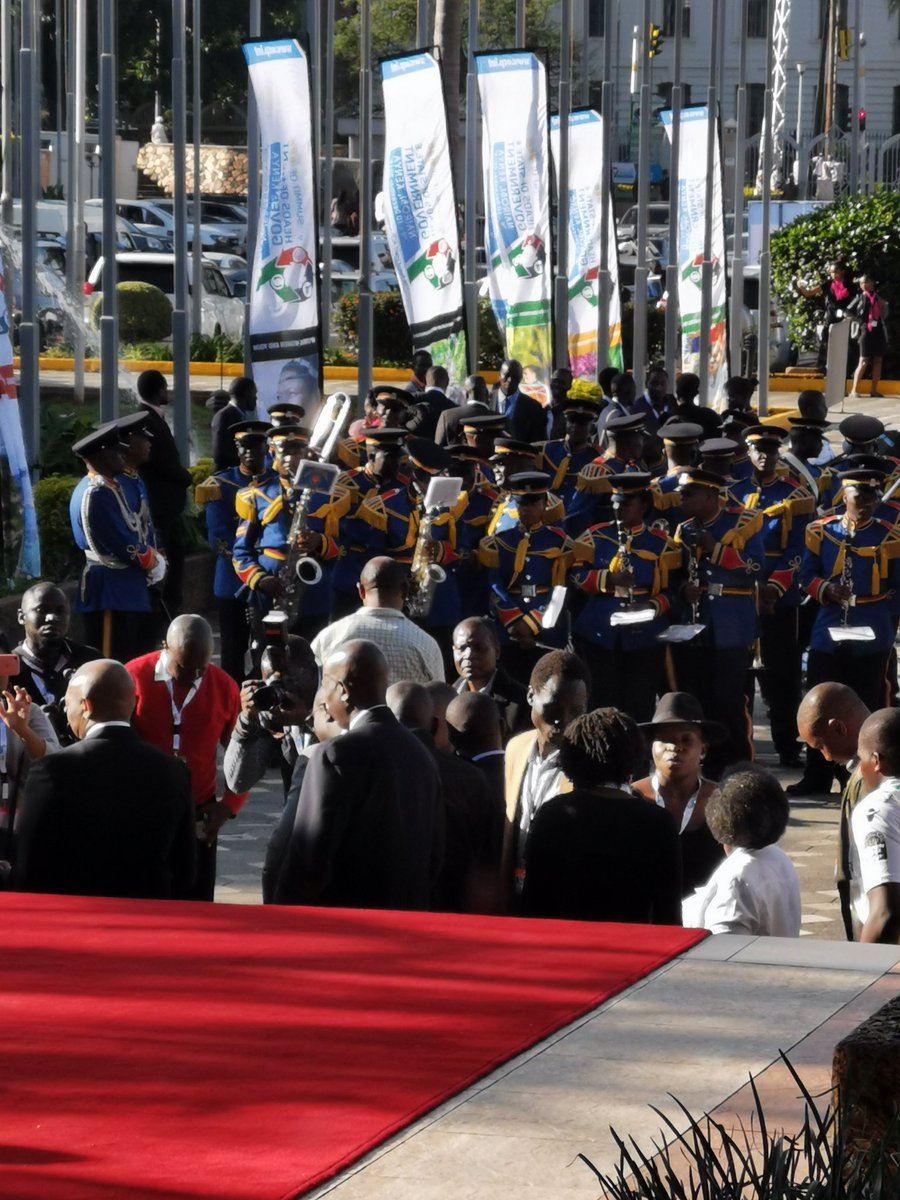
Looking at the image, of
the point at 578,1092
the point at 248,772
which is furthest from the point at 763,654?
the point at 578,1092

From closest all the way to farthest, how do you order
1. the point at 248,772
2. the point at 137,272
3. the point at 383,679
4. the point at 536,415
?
the point at 383,679 < the point at 248,772 < the point at 536,415 < the point at 137,272

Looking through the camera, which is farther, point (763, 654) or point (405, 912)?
point (763, 654)

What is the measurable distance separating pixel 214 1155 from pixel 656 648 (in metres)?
7.64

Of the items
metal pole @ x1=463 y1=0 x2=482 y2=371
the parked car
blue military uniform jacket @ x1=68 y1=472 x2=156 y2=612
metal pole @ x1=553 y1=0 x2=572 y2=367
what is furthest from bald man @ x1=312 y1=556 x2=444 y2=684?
the parked car

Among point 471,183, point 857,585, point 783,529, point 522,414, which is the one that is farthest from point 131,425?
point 471,183

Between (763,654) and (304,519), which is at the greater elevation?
(304,519)

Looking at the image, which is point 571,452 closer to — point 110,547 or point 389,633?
point 110,547

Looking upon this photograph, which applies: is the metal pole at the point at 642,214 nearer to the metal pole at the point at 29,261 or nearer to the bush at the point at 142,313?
the bush at the point at 142,313

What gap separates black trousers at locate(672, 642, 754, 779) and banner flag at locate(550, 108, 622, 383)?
1330 cm

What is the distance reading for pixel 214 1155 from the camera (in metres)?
4.58

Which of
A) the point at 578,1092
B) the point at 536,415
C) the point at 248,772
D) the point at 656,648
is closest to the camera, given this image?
the point at 578,1092

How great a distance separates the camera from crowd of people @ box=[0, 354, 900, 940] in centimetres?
671

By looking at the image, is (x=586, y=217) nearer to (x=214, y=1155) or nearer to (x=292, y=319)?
(x=292, y=319)

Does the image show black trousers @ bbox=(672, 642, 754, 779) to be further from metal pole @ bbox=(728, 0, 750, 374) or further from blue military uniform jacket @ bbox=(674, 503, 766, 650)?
metal pole @ bbox=(728, 0, 750, 374)
